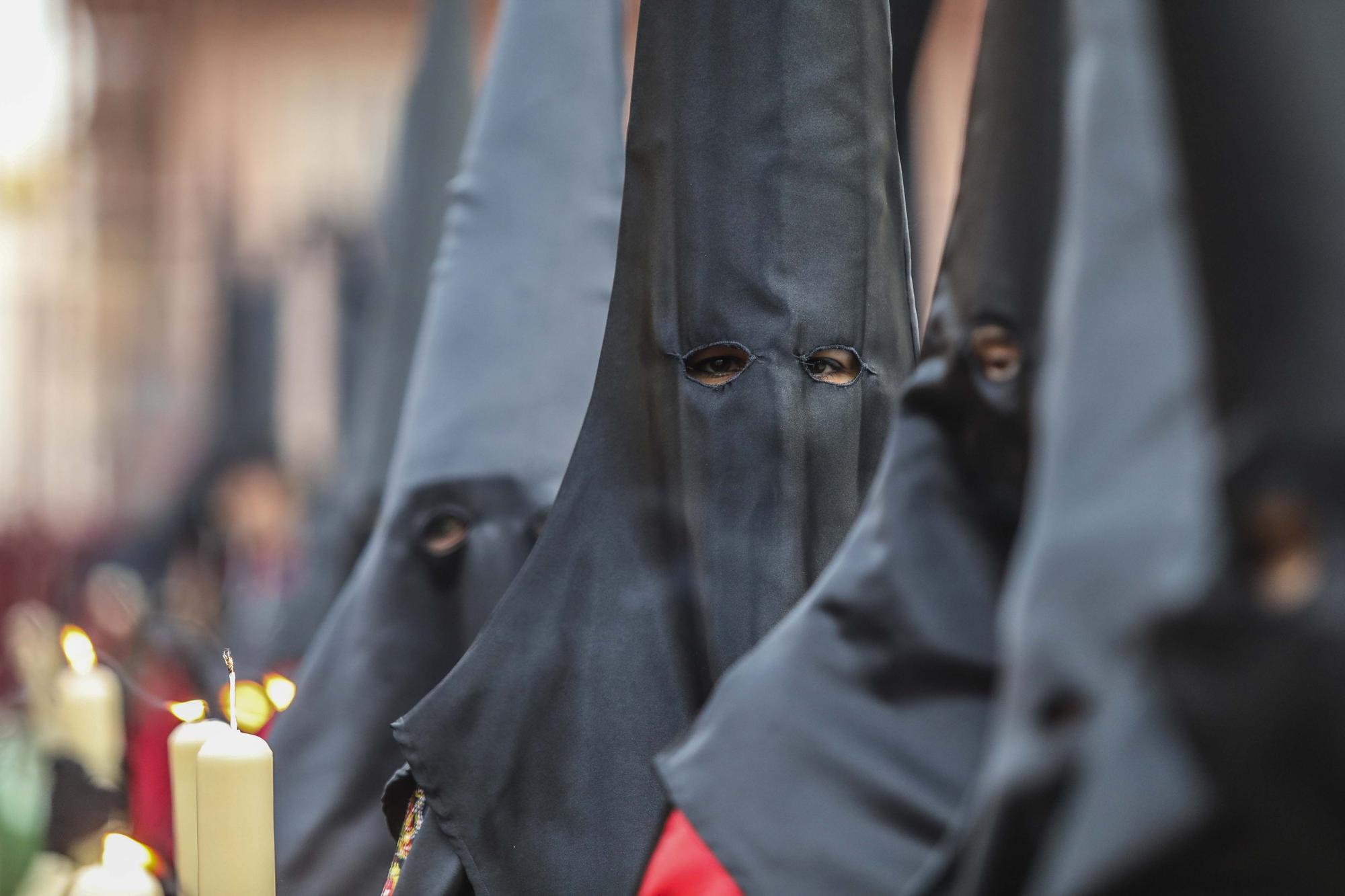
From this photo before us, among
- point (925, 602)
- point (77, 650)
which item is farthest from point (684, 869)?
point (77, 650)

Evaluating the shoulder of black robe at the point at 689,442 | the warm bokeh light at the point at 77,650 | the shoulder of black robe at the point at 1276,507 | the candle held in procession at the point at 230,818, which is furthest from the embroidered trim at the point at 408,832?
the shoulder of black robe at the point at 1276,507

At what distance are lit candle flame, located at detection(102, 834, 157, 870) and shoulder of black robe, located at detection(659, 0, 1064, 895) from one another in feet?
1.38

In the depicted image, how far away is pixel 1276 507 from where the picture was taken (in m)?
0.70

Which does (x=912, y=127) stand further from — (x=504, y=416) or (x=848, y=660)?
(x=848, y=660)

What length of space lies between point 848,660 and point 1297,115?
0.48 m

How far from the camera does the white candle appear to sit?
50.7 inches

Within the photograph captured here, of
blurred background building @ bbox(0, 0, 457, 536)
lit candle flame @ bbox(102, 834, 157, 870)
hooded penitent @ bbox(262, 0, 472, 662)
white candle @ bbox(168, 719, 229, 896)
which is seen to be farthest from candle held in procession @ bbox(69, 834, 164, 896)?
blurred background building @ bbox(0, 0, 457, 536)

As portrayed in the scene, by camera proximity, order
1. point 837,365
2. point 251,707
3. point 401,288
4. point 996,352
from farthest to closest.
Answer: point 401,288 → point 251,707 → point 837,365 → point 996,352

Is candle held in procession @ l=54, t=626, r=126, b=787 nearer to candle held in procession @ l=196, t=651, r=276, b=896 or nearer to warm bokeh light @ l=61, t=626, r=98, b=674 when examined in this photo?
warm bokeh light @ l=61, t=626, r=98, b=674

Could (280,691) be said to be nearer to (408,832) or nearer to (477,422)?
(408,832)

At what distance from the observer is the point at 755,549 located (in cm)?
139

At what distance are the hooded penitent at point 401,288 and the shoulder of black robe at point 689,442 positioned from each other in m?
1.11

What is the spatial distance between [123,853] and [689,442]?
0.65 m

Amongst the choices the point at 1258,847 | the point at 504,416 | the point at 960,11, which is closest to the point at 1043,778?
the point at 1258,847
